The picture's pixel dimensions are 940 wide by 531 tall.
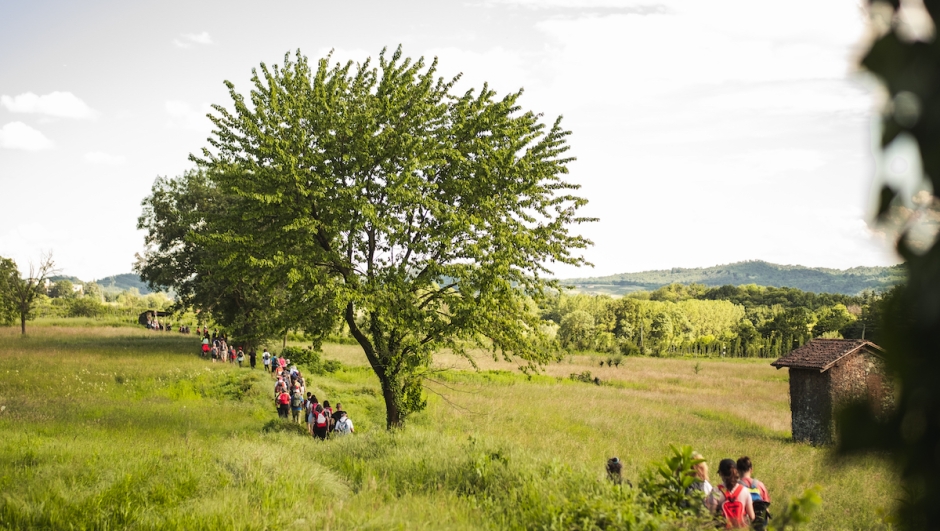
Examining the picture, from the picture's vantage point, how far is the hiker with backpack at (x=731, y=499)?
7798 mm

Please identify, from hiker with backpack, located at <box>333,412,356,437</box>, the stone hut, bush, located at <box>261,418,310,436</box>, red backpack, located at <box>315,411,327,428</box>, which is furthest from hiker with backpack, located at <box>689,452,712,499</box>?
the stone hut

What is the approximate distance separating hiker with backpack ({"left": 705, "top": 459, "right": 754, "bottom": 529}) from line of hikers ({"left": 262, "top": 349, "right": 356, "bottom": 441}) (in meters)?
11.3

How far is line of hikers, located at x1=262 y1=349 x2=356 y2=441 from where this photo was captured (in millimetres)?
17266

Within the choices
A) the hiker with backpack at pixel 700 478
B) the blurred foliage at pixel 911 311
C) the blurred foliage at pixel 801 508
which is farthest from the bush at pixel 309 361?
the blurred foliage at pixel 911 311

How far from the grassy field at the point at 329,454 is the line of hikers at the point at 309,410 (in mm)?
972

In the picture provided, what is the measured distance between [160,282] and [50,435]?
26932mm

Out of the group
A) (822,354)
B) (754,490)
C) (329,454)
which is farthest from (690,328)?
(754,490)

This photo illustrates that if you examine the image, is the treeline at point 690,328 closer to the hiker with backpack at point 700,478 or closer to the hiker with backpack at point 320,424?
the hiker with backpack at point 320,424

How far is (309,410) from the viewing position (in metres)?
19.3

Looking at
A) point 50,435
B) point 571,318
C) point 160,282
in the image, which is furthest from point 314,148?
point 571,318

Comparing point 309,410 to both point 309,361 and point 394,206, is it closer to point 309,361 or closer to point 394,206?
point 394,206

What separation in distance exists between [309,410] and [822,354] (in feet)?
72.5

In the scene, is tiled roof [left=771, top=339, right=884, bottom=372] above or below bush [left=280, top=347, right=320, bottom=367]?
above

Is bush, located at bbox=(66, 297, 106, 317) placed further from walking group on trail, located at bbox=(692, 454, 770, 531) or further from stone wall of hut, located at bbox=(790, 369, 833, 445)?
walking group on trail, located at bbox=(692, 454, 770, 531)
